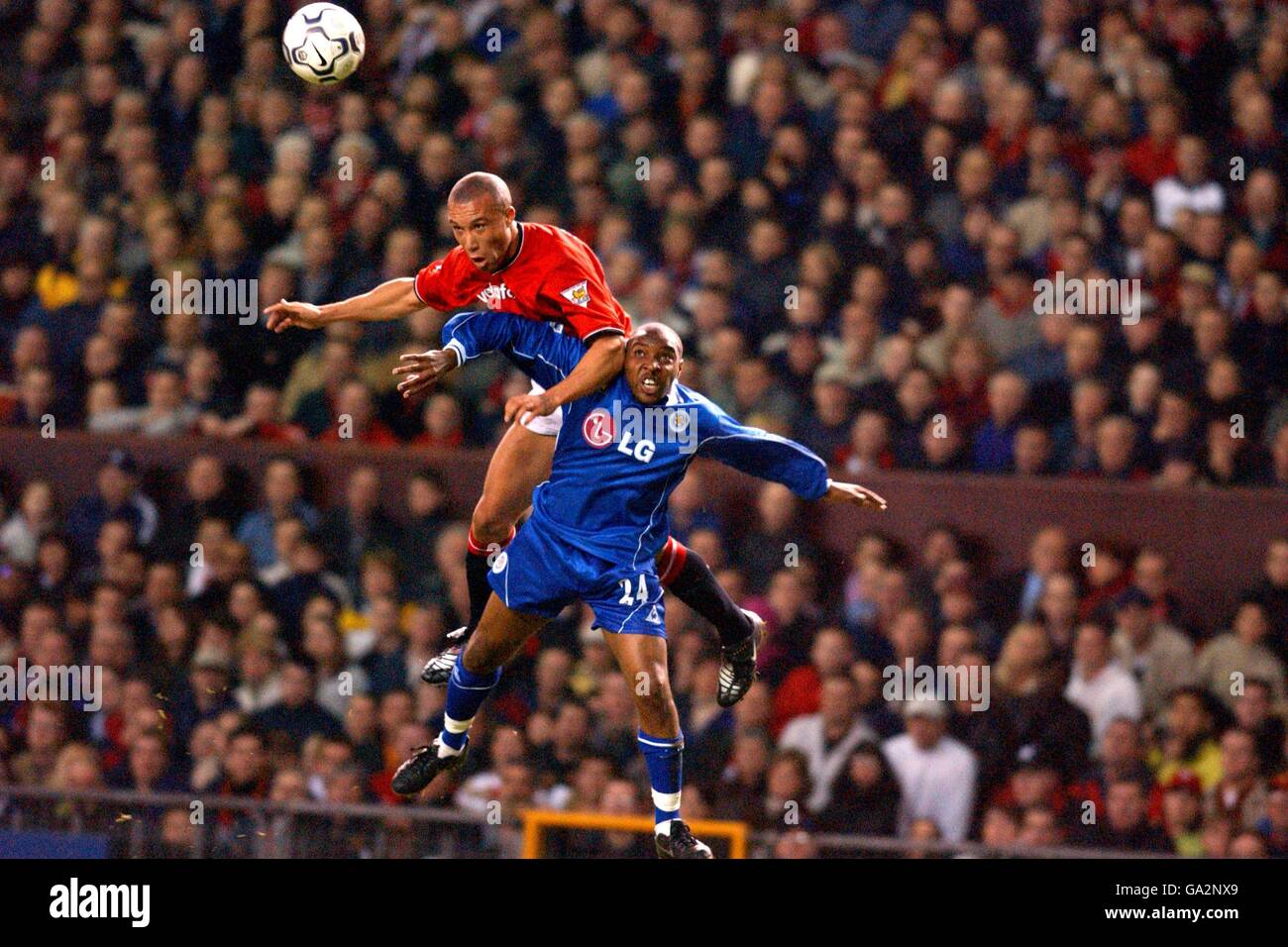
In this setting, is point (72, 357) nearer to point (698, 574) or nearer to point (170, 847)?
point (170, 847)

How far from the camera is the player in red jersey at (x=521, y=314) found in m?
8.54

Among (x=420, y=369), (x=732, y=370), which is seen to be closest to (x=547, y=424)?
(x=420, y=369)

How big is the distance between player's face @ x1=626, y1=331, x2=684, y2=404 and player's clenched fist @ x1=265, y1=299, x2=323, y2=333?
1.37 metres

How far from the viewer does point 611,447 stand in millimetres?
8727

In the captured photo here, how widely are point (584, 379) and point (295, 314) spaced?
4.47ft

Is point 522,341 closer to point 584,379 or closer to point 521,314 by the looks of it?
point 521,314

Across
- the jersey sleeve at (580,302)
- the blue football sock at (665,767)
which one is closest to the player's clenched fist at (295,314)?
the jersey sleeve at (580,302)

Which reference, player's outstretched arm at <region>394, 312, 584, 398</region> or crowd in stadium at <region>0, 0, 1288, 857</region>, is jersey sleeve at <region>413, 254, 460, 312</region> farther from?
crowd in stadium at <region>0, 0, 1288, 857</region>

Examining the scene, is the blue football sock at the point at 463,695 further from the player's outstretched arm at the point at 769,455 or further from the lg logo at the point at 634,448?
the player's outstretched arm at the point at 769,455

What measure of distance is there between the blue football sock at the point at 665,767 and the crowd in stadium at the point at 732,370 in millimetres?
1914

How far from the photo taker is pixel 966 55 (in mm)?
13992

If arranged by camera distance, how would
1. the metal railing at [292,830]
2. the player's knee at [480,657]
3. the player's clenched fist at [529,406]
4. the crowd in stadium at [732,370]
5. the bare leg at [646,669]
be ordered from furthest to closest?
the crowd in stadium at [732,370] → the metal railing at [292,830] → the player's knee at [480,657] → the bare leg at [646,669] → the player's clenched fist at [529,406]
